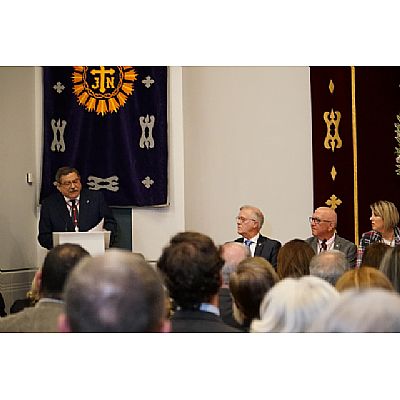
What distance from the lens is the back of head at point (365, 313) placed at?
2758 mm

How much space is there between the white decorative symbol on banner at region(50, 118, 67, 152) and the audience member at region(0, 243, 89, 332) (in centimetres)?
456

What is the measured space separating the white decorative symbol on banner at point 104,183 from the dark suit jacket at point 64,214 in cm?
60

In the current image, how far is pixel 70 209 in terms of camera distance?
7.70 meters

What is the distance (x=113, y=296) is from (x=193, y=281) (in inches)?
37.2

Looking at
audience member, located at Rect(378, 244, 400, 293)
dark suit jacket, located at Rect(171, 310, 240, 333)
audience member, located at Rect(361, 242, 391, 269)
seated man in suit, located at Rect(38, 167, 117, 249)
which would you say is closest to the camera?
dark suit jacket, located at Rect(171, 310, 240, 333)

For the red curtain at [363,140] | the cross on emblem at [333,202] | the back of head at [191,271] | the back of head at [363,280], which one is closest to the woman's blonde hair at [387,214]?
the red curtain at [363,140]

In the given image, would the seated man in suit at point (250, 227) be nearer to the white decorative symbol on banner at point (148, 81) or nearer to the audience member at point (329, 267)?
the white decorative symbol on banner at point (148, 81)

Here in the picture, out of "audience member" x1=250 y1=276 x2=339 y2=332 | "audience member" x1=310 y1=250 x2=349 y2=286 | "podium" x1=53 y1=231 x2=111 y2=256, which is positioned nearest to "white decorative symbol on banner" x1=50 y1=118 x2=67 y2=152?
→ "podium" x1=53 y1=231 x2=111 y2=256

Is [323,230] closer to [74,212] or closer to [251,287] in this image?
[74,212]

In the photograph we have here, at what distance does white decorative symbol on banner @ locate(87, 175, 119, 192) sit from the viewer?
8.41m

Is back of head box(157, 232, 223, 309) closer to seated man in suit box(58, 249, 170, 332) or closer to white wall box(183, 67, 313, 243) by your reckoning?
seated man in suit box(58, 249, 170, 332)
